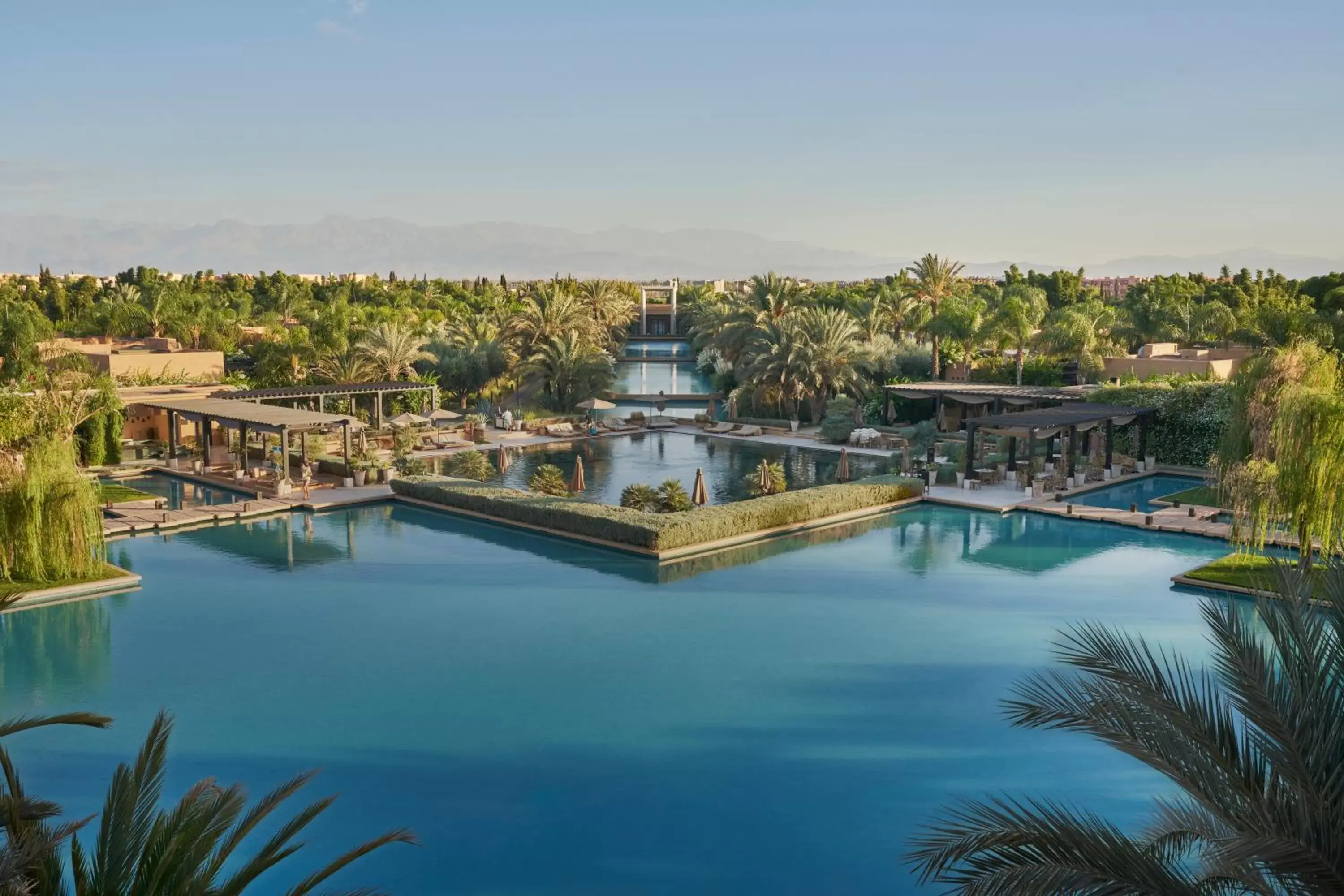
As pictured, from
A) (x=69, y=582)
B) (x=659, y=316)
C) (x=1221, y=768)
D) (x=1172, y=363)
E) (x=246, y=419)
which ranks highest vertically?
(x=659, y=316)

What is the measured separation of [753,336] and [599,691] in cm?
3293

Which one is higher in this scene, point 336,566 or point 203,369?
point 203,369

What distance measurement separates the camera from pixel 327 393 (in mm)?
38469

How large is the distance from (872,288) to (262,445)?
76.7 m

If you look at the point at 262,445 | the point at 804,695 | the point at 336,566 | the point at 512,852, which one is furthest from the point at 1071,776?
the point at 262,445

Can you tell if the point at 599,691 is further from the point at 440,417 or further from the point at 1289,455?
the point at 440,417

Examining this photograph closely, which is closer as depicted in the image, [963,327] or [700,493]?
[700,493]

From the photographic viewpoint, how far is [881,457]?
125 feet

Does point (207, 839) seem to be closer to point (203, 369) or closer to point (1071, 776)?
point (1071, 776)

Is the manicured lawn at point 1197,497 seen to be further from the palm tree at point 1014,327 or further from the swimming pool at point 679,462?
the palm tree at point 1014,327

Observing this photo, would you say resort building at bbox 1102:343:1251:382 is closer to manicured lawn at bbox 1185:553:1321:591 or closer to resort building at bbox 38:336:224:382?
manicured lawn at bbox 1185:553:1321:591

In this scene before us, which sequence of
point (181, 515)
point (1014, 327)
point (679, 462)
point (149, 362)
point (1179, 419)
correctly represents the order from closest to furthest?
point (181, 515) → point (1179, 419) → point (679, 462) → point (149, 362) → point (1014, 327)

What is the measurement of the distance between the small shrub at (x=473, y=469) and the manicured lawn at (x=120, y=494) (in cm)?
811

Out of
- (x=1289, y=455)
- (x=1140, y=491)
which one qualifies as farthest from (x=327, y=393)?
(x=1289, y=455)
